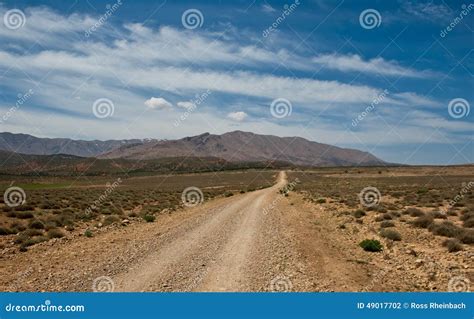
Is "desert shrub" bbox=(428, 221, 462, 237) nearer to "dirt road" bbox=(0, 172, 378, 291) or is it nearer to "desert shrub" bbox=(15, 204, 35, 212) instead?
"dirt road" bbox=(0, 172, 378, 291)

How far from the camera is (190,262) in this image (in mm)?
12602

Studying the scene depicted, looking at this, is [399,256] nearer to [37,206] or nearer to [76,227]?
[76,227]

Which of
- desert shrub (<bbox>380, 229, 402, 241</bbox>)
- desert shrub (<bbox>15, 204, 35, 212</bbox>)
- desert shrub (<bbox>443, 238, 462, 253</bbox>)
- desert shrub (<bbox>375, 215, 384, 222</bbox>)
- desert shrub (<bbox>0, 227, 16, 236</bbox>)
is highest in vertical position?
desert shrub (<bbox>15, 204, 35, 212</bbox>)

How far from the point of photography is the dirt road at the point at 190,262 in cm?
1016

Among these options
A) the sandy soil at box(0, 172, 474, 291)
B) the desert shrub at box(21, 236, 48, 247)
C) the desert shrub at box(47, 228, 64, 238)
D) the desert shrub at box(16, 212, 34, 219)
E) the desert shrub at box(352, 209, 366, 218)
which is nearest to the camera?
the sandy soil at box(0, 172, 474, 291)

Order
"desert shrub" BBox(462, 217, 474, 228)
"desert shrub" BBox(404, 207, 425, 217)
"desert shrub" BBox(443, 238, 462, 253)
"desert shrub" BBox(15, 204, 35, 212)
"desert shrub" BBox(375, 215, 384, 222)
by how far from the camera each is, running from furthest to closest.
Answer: "desert shrub" BBox(15, 204, 35, 212), "desert shrub" BBox(404, 207, 425, 217), "desert shrub" BBox(375, 215, 384, 222), "desert shrub" BBox(462, 217, 474, 228), "desert shrub" BBox(443, 238, 462, 253)

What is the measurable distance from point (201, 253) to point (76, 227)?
10.4 meters

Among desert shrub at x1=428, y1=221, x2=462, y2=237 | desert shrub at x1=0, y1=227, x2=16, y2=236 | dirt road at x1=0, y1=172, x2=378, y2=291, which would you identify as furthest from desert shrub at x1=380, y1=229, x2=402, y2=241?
desert shrub at x1=0, y1=227, x2=16, y2=236

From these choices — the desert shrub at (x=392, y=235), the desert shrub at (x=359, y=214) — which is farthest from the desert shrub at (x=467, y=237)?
the desert shrub at (x=359, y=214)

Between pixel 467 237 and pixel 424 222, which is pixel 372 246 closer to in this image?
pixel 467 237

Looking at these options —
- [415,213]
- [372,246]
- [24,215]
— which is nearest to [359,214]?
[415,213]

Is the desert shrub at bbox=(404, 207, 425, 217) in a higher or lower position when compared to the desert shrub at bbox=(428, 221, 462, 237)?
higher

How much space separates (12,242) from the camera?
640 inches

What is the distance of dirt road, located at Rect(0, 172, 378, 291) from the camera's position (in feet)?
33.3
